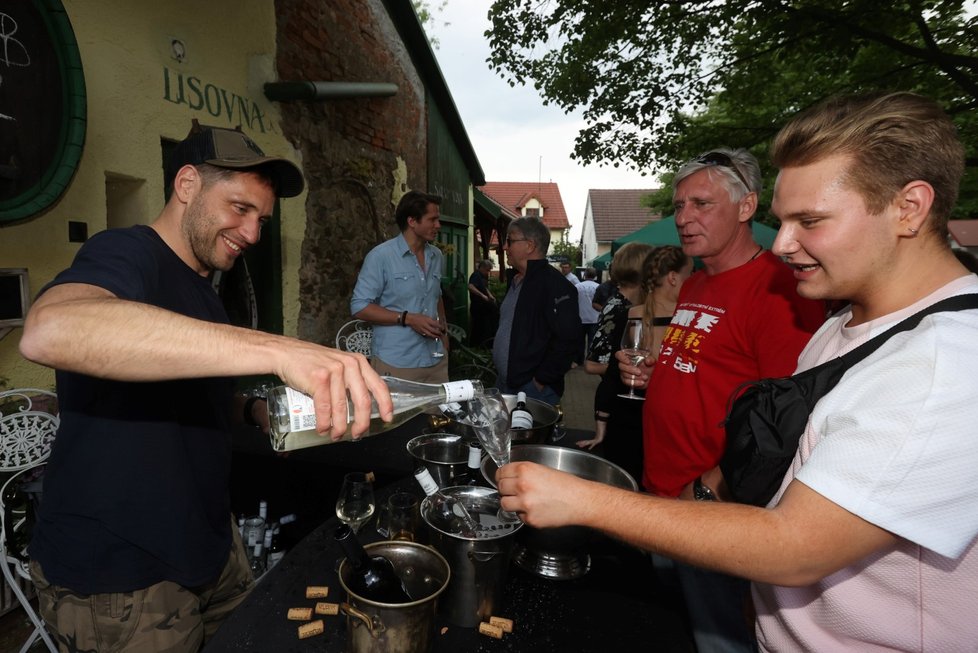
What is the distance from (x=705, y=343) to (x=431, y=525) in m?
1.44

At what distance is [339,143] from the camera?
18.9 feet

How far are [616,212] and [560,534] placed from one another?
42.7 meters

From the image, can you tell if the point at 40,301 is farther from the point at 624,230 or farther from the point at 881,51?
the point at 624,230

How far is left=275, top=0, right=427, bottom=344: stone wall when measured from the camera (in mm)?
5113

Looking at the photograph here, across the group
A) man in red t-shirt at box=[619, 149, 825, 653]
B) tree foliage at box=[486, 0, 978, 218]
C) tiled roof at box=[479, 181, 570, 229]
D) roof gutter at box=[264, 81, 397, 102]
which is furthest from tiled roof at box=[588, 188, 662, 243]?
man in red t-shirt at box=[619, 149, 825, 653]

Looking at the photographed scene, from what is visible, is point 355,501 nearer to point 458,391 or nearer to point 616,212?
point 458,391

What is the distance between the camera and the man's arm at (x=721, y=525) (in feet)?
3.07

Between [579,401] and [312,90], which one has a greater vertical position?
[312,90]

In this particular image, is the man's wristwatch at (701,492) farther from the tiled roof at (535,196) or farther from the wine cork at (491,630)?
the tiled roof at (535,196)

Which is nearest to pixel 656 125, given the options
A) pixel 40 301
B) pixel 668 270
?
pixel 668 270

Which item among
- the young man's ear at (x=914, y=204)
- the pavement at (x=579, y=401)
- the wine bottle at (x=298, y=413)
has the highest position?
the young man's ear at (x=914, y=204)

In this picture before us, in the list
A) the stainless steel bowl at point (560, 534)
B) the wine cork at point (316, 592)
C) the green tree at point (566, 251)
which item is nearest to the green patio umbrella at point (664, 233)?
the stainless steel bowl at point (560, 534)

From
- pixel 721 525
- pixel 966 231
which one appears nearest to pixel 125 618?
pixel 721 525

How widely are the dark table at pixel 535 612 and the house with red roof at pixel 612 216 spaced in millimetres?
36501
